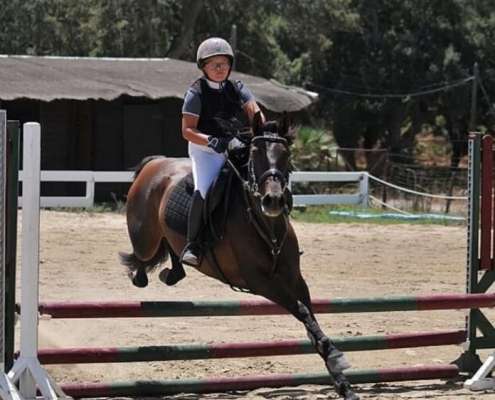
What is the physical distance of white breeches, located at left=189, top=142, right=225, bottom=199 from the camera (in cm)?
722

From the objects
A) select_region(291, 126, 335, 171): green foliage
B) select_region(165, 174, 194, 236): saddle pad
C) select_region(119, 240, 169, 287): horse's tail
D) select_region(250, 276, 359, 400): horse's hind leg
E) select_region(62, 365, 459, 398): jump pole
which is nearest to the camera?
select_region(250, 276, 359, 400): horse's hind leg

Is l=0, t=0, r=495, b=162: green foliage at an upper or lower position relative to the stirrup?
upper

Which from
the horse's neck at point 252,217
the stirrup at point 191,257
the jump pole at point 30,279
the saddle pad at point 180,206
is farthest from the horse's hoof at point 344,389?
the saddle pad at point 180,206

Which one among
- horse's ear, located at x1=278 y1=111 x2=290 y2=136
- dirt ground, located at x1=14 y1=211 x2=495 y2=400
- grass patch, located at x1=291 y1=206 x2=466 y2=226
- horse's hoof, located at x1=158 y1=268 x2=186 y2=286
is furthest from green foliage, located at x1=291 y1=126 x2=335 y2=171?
horse's ear, located at x1=278 y1=111 x2=290 y2=136

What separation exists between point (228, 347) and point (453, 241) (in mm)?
11288

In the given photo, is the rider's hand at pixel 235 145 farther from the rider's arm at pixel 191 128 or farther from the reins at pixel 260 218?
the rider's arm at pixel 191 128

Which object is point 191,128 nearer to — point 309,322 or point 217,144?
point 217,144

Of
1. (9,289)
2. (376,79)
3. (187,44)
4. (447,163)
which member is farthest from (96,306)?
(447,163)

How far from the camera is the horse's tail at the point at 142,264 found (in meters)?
8.48

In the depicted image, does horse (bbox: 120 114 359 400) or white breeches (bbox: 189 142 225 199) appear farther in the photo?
white breeches (bbox: 189 142 225 199)

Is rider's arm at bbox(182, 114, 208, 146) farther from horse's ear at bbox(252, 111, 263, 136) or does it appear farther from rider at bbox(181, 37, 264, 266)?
horse's ear at bbox(252, 111, 263, 136)

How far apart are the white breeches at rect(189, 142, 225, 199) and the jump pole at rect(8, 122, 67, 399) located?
4.46 feet

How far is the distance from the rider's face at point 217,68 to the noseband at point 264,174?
995mm

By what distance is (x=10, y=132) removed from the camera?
636cm
